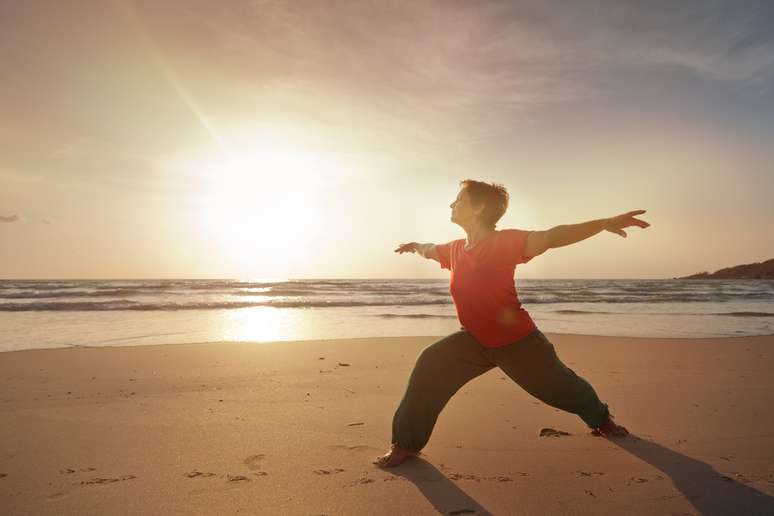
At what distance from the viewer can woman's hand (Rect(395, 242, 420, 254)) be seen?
4430 mm

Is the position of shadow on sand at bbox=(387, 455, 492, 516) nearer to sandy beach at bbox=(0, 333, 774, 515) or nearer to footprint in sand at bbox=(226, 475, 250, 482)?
sandy beach at bbox=(0, 333, 774, 515)

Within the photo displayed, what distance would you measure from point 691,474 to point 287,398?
3.70 metres

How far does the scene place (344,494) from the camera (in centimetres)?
303

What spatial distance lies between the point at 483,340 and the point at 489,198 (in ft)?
3.35

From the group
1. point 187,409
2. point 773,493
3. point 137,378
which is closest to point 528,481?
point 773,493

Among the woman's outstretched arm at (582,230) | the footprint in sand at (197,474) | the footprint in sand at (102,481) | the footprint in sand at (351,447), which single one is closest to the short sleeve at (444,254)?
the woman's outstretched arm at (582,230)

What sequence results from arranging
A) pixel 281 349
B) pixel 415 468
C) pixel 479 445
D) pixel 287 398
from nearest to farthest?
1. pixel 415 468
2. pixel 479 445
3. pixel 287 398
4. pixel 281 349

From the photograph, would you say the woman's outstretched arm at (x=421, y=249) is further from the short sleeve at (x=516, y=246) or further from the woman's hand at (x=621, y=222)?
the woman's hand at (x=621, y=222)

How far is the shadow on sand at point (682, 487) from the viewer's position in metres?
2.81

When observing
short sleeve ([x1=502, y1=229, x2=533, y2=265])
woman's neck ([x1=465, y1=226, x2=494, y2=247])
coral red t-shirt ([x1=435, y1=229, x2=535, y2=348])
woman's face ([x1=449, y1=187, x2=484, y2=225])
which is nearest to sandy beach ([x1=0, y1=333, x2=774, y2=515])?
coral red t-shirt ([x1=435, y1=229, x2=535, y2=348])

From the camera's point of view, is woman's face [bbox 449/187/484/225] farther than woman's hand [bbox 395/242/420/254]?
No

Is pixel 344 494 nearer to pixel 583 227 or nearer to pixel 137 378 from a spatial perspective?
pixel 583 227

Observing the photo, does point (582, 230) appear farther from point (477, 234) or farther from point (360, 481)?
point (360, 481)

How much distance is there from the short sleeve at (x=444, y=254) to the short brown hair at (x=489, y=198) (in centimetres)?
47
